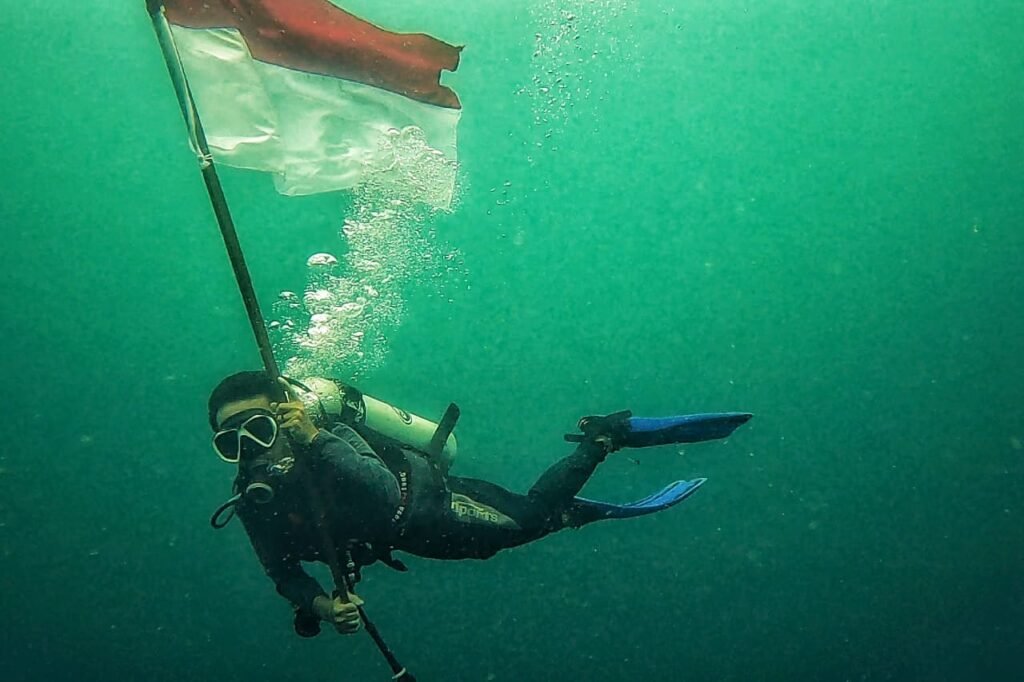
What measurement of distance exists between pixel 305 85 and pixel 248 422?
2513 mm

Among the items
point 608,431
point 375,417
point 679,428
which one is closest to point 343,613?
point 375,417

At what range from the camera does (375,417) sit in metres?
5.20

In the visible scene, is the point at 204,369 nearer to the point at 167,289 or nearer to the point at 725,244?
the point at 167,289

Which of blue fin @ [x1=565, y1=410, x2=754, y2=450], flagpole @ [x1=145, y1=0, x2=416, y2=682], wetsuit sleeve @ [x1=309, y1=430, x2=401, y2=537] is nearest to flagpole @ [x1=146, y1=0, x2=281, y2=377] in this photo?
flagpole @ [x1=145, y1=0, x2=416, y2=682]

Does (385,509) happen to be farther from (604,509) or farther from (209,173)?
(209,173)

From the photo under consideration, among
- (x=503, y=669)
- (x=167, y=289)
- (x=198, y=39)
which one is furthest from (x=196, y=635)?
(x=198, y=39)

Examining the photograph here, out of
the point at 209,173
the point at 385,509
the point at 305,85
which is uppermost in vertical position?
the point at 305,85

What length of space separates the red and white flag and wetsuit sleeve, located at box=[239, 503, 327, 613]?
102 inches

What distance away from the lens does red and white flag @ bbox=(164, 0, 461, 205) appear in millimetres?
4141

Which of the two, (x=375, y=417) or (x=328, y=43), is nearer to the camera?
(x=328, y=43)

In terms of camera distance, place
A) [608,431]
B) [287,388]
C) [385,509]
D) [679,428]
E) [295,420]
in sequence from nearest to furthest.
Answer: [295,420]
[287,388]
[385,509]
[608,431]
[679,428]

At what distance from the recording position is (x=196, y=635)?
685 inches

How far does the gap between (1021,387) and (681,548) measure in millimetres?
11518

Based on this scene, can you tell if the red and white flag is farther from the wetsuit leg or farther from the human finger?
the wetsuit leg
